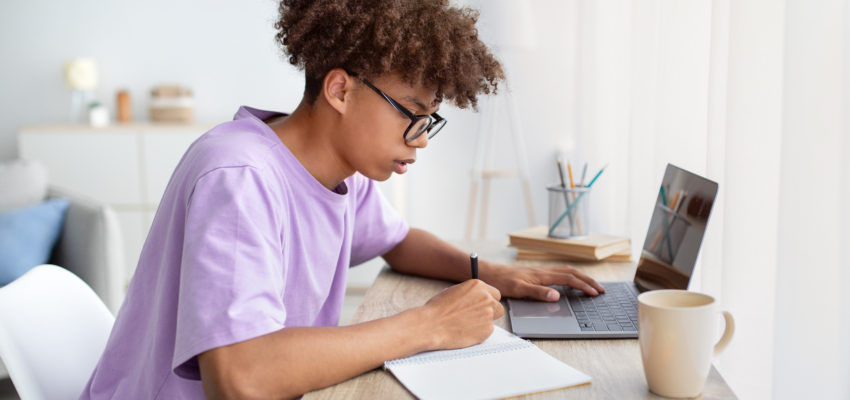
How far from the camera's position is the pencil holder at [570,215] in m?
1.75

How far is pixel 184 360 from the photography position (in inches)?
35.8

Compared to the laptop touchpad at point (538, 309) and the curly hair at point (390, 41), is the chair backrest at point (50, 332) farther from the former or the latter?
the laptop touchpad at point (538, 309)

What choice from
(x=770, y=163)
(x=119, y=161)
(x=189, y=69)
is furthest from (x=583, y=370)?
(x=189, y=69)

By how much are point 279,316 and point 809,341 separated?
70 centimetres

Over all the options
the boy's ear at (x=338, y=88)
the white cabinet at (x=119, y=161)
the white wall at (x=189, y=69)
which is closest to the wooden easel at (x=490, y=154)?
the white wall at (x=189, y=69)

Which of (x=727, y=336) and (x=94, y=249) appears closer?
(x=727, y=336)

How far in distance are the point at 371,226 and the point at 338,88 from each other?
45 centimetres

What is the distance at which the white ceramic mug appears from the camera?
83 centimetres

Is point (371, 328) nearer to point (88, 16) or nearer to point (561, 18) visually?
point (561, 18)

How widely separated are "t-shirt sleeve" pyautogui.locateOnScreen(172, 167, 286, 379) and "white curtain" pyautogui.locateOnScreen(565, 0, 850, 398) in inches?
27.6

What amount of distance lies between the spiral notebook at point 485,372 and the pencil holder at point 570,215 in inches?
28.2

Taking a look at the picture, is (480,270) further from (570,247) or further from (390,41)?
(390,41)

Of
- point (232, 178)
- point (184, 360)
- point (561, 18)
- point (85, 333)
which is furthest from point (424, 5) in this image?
point (561, 18)

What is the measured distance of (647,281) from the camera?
4.48 feet
